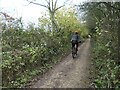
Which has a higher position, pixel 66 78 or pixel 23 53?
pixel 23 53

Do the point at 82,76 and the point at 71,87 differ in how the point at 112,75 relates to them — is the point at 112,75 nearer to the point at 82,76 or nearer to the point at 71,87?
the point at 71,87

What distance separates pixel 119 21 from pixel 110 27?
162 centimetres

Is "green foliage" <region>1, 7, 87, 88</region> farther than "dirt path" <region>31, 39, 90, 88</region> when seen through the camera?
Yes

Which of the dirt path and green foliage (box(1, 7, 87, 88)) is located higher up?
green foliage (box(1, 7, 87, 88))

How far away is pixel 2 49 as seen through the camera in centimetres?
1519

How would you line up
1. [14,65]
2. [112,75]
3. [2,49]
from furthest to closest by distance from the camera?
[2,49] → [14,65] → [112,75]

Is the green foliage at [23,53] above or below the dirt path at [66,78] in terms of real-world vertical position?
above

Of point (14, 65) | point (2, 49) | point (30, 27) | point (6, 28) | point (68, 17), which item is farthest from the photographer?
point (68, 17)

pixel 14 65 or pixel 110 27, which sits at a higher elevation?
pixel 110 27

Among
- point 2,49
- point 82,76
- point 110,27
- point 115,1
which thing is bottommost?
point 82,76

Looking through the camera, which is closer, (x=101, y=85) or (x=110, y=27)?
(x=101, y=85)

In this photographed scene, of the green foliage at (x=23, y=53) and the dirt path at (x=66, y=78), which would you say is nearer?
the dirt path at (x=66, y=78)

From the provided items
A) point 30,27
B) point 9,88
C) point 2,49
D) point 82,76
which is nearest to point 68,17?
point 30,27

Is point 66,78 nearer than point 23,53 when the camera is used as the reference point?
Yes
